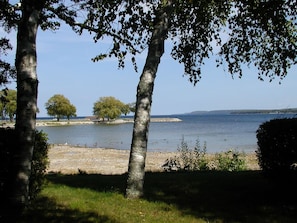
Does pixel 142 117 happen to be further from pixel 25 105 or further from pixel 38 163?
pixel 25 105

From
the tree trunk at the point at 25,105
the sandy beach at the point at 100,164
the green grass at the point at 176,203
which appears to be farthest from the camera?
the sandy beach at the point at 100,164

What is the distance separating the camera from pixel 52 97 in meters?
138

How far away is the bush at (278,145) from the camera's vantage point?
282 inches

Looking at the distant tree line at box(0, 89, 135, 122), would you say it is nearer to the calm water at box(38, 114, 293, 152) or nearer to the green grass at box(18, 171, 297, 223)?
the calm water at box(38, 114, 293, 152)

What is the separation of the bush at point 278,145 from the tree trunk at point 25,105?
5.11m

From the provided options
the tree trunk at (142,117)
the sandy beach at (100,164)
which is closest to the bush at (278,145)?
the tree trunk at (142,117)

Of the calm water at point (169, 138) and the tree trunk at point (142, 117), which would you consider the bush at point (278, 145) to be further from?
the calm water at point (169, 138)

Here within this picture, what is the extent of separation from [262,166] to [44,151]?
524 cm

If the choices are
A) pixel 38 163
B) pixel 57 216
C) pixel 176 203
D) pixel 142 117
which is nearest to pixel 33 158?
pixel 38 163

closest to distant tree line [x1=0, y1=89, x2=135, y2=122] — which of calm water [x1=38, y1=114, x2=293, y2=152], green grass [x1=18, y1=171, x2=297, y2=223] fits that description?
calm water [x1=38, y1=114, x2=293, y2=152]

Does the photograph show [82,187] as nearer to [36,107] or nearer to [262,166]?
[36,107]

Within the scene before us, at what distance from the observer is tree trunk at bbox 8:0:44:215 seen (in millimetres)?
5898

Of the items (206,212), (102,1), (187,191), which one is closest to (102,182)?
(187,191)

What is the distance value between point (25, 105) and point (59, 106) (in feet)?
444
